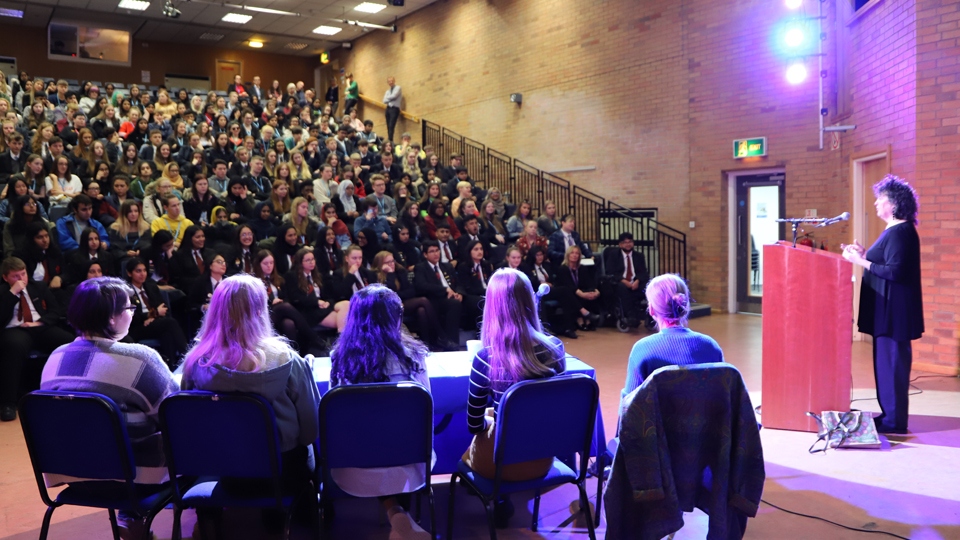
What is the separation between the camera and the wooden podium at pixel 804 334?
441 centimetres

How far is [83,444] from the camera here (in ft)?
8.46

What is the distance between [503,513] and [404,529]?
0.61m

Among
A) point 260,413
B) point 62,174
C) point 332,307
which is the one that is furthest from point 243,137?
point 260,413

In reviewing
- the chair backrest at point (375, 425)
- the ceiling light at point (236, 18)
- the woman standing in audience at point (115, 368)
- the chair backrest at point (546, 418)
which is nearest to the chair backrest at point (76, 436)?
the woman standing in audience at point (115, 368)

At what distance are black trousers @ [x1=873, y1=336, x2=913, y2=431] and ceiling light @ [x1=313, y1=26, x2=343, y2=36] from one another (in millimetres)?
15572

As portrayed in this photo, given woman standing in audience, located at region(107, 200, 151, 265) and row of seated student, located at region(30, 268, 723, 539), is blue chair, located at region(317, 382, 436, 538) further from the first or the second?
woman standing in audience, located at region(107, 200, 151, 265)

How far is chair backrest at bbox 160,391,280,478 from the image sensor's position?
2494 millimetres

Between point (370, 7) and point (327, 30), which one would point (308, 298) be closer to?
point (370, 7)

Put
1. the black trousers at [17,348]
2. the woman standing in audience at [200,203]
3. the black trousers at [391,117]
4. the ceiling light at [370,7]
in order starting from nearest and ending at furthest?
1. the black trousers at [17,348]
2. the woman standing in audience at [200,203]
3. the ceiling light at [370,7]
4. the black trousers at [391,117]

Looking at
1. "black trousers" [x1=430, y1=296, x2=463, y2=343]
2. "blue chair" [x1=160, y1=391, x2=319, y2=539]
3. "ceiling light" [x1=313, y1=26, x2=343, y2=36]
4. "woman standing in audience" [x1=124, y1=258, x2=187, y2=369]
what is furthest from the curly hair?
"ceiling light" [x1=313, y1=26, x2=343, y2=36]

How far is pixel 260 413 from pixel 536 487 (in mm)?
1063

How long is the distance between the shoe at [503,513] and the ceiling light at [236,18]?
15824 mm

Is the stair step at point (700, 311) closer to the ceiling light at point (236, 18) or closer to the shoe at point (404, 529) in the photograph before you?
the shoe at point (404, 529)

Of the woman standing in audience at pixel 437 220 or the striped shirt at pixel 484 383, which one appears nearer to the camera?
the striped shirt at pixel 484 383
